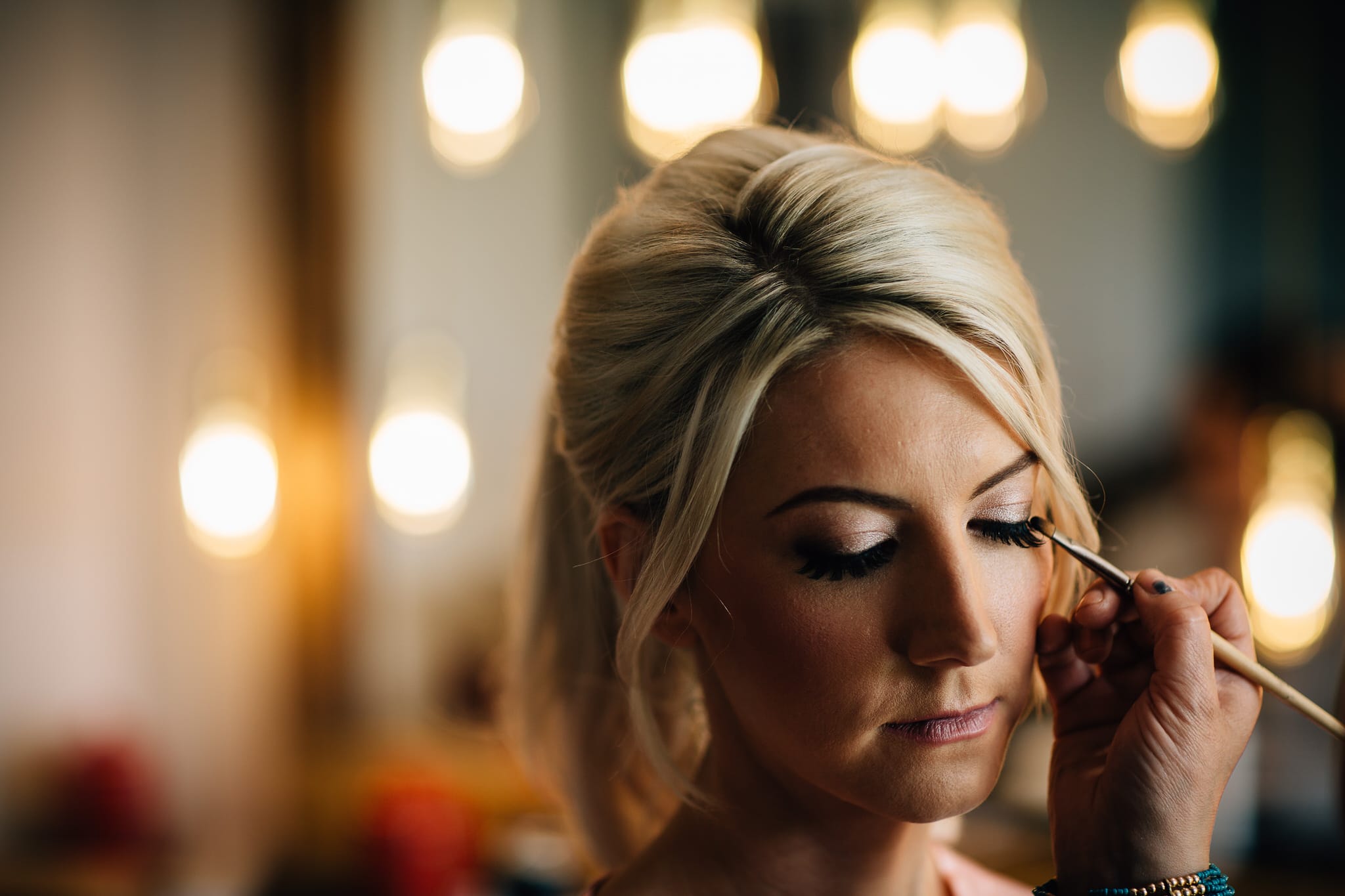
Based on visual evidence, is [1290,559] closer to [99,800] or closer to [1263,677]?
[1263,677]

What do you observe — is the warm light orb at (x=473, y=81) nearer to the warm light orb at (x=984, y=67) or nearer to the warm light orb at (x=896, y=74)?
the warm light orb at (x=896, y=74)

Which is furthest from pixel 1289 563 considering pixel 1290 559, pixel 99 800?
pixel 99 800

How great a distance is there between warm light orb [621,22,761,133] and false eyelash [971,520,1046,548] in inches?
56.7

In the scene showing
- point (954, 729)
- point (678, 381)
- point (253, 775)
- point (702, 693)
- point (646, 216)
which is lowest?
point (253, 775)

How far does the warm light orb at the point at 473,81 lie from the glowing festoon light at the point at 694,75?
0.87 ft

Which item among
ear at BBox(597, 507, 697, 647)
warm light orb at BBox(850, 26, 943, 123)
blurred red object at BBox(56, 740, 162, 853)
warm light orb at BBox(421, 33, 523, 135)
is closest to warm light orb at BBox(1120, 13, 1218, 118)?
warm light orb at BBox(850, 26, 943, 123)

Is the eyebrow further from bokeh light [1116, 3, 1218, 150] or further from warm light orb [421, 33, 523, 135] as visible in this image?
bokeh light [1116, 3, 1218, 150]

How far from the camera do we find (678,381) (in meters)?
0.85

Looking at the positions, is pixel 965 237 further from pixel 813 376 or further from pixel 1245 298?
pixel 1245 298

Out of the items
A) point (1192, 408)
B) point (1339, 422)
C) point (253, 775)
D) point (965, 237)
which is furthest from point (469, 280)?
point (965, 237)

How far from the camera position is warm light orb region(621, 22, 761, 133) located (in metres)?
2.07

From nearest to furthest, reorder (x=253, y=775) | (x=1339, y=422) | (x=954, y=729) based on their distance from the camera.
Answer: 1. (x=954, y=729)
2. (x=1339, y=422)
3. (x=253, y=775)

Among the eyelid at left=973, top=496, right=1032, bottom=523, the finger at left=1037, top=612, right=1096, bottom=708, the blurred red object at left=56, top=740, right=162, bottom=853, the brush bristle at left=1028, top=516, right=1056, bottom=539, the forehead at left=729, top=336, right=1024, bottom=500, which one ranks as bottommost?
the blurred red object at left=56, top=740, right=162, bottom=853

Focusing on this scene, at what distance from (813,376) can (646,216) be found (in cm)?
23
